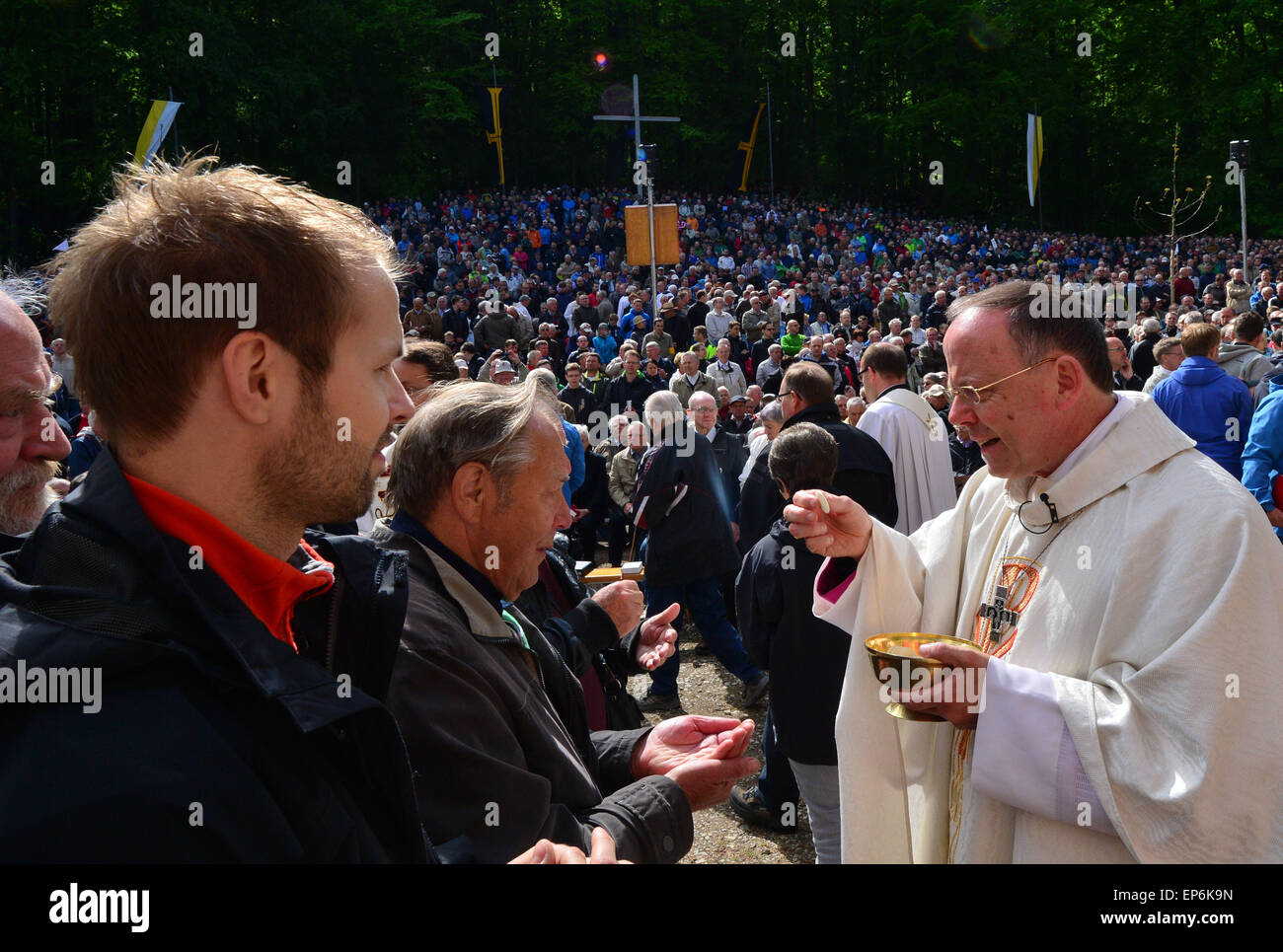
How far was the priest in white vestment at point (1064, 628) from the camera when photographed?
2.12m

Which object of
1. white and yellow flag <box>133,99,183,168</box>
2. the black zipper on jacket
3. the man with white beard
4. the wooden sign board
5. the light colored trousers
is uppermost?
white and yellow flag <box>133,99,183,168</box>

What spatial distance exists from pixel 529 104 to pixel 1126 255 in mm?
23432

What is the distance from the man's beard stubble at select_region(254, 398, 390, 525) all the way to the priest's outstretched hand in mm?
1513

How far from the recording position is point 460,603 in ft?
6.42

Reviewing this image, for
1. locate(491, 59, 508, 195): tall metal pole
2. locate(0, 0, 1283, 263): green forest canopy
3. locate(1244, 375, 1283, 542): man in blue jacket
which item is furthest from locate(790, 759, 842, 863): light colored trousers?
locate(491, 59, 508, 195): tall metal pole

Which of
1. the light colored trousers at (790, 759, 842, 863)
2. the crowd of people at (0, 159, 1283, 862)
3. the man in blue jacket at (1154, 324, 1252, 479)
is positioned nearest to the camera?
the crowd of people at (0, 159, 1283, 862)

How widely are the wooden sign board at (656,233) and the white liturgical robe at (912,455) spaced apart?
686 centimetres

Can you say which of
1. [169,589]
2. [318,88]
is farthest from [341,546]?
[318,88]

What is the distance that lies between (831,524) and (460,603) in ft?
3.81

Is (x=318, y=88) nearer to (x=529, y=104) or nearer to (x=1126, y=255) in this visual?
(x=529, y=104)

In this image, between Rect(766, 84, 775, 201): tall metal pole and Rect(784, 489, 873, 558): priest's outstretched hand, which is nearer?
Rect(784, 489, 873, 558): priest's outstretched hand

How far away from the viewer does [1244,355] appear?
25.7ft

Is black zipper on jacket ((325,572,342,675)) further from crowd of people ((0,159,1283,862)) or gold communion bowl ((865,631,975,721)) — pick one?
gold communion bowl ((865,631,975,721))

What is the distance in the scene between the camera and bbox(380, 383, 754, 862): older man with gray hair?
68.9 inches
